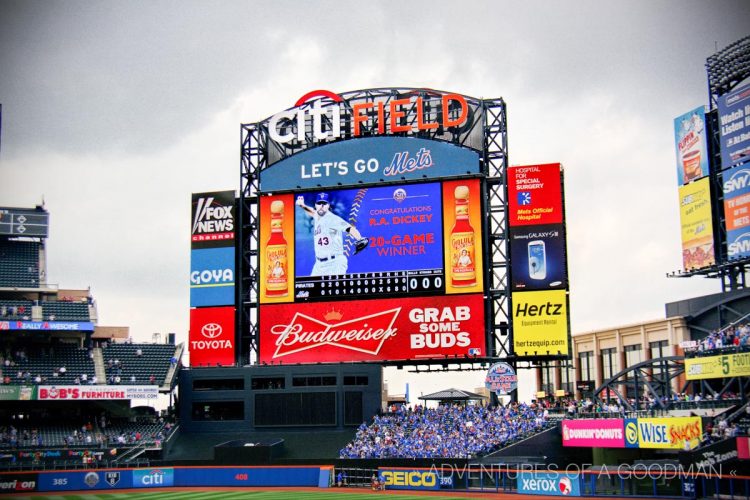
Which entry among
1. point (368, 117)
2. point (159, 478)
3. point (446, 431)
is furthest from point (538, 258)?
point (159, 478)

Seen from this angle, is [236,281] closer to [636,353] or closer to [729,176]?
[729,176]

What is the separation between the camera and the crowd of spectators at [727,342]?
117 feet

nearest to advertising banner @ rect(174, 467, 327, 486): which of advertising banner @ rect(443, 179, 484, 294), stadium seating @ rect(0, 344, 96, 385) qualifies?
stadium seating @ rect(0, 344, 96, 385)

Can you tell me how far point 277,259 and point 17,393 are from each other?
15812mm

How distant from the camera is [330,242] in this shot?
156ft

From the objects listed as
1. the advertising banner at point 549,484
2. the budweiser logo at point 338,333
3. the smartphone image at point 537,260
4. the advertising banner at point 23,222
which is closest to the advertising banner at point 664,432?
the advertising banner at point 549,484

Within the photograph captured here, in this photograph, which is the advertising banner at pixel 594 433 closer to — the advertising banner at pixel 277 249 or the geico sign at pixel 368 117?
the advertising banner at pixel 277 249

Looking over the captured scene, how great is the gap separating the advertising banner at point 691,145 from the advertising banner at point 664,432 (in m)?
20.3

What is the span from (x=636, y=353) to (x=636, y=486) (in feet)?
112

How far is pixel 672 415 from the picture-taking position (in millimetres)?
36438

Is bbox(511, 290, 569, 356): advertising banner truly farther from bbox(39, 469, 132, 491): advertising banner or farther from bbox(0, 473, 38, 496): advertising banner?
bbox(0, 473, 38, 496): advertising banner

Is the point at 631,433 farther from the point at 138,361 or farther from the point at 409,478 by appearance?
the point at 138,361

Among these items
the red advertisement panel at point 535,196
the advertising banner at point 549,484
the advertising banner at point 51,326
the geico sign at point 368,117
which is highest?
the geico sign at point 368,117

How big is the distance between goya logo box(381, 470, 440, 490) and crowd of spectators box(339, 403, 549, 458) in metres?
1.86
